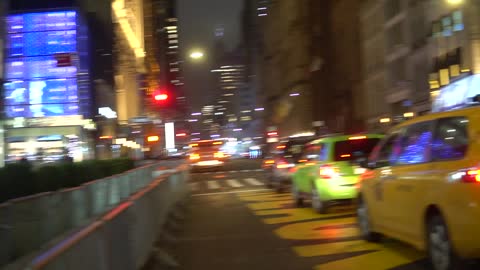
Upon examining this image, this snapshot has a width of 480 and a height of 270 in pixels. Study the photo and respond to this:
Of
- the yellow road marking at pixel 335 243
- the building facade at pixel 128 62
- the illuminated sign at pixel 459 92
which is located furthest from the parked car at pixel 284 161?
the building facade at pixel 128 62

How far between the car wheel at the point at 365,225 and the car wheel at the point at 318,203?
3.12m

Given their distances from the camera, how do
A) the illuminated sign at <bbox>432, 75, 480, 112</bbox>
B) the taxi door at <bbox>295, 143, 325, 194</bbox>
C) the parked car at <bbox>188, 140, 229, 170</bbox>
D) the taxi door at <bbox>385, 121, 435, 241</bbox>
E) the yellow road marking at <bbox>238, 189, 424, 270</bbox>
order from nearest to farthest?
the taxi door at <bbox>385, 121, 435, 241</bbox>
the yellow road marking at <bbox>238, 189, 424, 270</bbox>
the illuminated sign at <bbox>432, 75, 480, 112</bbox>
the taxi door at <bbox>295, 143, 325, 194</bbox>
the parked car at <bbox>188, 140, 229, 170</bbox>

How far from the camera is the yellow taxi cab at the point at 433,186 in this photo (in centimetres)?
607

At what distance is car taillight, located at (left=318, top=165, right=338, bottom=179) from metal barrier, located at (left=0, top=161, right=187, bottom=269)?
334cm

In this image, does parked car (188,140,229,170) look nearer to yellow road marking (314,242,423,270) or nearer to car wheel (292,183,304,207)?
car wheel (292,183,304,207)

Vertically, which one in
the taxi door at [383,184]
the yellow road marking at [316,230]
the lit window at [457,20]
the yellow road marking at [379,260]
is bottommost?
the yellow road marking at [379,260]

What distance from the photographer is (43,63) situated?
128ft

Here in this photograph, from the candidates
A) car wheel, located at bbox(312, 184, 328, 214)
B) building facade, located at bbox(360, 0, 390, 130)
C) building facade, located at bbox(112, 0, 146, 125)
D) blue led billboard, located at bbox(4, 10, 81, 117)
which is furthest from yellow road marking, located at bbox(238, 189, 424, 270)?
building facade, located at bbox(112, 0, 146, 125)

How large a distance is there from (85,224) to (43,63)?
31.9 metres

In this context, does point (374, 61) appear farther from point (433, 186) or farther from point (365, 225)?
point (433, 186)

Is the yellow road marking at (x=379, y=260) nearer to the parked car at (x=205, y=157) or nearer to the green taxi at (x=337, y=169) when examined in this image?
the green taxi at (x=337, y=169)

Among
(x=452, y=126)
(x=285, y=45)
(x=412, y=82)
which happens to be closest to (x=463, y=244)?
(x=452, y=126)

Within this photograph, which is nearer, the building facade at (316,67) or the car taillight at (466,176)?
the car taillight at (466,176)

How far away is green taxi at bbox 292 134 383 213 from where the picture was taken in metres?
12.7
